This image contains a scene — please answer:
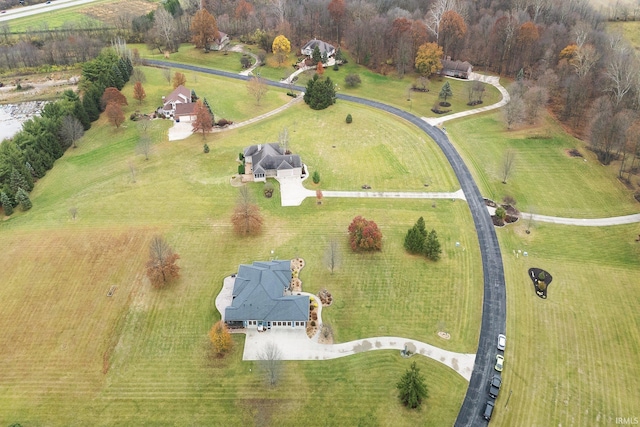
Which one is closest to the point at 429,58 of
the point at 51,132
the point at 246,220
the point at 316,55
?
the point at 316,55

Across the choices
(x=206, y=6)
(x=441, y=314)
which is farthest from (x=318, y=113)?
(x=206, y=6)

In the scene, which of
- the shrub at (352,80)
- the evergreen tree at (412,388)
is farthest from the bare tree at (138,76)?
the evergreen tree at (412,388)

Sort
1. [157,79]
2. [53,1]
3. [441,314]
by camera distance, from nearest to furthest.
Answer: [441,314]
[157,79]
[53,1]

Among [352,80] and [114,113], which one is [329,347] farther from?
[352,80]

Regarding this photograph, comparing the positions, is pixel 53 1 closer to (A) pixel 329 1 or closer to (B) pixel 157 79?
(B) pixel 157 79

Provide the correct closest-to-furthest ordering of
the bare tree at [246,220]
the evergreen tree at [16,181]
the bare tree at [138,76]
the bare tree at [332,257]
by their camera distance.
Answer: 1. the bare tree at [332,257]
2. the bare tree at [246,220]
3. the evergreen tree at [16,181]
4. the bare tree at [138,76]

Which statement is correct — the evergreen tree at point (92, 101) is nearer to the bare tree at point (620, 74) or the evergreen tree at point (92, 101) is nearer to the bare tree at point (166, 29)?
the bare tree at point (166, 29)

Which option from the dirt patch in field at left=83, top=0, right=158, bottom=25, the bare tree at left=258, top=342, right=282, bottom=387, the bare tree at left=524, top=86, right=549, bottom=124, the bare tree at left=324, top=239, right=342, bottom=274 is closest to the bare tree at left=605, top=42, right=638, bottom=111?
the bare tree at left=524, top=86, right=549, bottom=124
